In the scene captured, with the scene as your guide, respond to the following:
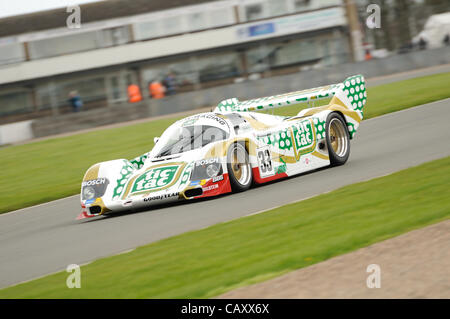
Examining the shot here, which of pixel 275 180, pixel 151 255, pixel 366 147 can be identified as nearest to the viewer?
pixel 151 255

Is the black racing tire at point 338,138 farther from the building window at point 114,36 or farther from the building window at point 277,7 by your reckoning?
the building window at point 114,36

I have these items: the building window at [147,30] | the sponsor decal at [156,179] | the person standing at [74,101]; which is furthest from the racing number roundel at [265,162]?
the building window at [147,30]

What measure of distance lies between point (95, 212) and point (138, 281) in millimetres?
4118

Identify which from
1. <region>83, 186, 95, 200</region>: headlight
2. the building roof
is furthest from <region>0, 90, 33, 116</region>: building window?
<region>83, 186, 95, 200</region>: headlight

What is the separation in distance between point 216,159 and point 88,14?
36.8 metres

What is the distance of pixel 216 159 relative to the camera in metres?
10.0

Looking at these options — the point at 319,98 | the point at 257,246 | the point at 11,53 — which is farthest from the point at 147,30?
the point at 257,246

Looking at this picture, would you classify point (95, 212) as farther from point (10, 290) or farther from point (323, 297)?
point (323, 297)

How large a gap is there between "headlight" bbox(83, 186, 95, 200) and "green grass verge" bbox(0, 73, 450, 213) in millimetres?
3462

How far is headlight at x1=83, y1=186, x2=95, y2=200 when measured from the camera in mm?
10422

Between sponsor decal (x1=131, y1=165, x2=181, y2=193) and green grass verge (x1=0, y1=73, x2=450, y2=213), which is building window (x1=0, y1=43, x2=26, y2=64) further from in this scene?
sponsor decal (x1=131, y1=165, x2=181, y2=193)

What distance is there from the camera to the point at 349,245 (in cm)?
662

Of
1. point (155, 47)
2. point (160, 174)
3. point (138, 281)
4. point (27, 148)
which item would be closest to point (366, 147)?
point (160, 174)

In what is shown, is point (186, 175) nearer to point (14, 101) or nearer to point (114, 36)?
point (114, 36)
